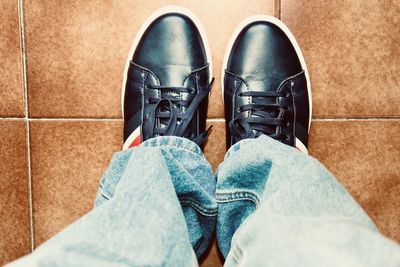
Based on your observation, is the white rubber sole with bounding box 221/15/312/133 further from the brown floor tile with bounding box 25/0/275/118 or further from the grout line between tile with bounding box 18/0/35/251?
the grout line between tile with bounding box 18/0/35/251

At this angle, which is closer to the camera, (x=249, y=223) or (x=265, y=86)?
(x=249, y=223)

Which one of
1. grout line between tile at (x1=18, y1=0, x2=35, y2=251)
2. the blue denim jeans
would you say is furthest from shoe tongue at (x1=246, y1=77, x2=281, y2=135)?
grout line between tile at (x1=18, y1=0, x2=35, y2=251)

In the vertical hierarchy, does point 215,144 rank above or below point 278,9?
below

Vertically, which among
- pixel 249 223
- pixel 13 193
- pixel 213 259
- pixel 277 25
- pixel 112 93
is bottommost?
pixel 213 259

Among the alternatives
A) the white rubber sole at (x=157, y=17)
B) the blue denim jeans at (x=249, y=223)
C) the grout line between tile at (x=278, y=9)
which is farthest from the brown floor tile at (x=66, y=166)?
the grout line between tile at (x=278, y=9)

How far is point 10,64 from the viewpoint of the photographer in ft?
2.52

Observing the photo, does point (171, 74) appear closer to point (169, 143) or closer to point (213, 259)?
point (169, 143)

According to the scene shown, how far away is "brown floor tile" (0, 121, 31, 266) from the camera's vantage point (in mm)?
779

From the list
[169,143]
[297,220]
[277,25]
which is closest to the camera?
[297,220]

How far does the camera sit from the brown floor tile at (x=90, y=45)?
748 millimetres

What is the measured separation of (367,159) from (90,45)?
24.7 inches

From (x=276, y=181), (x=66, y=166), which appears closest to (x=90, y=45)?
(x=66, y=166)

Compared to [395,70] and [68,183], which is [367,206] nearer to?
[395,70]

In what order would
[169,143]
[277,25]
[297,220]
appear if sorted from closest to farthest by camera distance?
[297,220], [169,143], [277,25]
